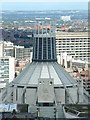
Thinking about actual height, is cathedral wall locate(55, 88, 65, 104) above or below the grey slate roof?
below

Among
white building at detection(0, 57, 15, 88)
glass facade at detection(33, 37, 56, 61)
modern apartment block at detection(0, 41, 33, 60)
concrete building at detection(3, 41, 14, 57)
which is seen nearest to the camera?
glass facade at detection(33, 37, 56, 61)

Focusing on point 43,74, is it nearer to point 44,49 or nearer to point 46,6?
point 44,49

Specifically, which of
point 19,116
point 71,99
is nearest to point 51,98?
point 71,99

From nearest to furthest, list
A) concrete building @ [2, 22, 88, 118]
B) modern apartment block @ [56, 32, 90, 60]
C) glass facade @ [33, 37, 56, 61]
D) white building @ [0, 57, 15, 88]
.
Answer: concrete building @ [2, 22, 88, 118]
glass facade @ [33, 37, 56, 61]
white building @ [0, 57, 15, 88]
modern apartment block @ [56, 32, 90, 60]

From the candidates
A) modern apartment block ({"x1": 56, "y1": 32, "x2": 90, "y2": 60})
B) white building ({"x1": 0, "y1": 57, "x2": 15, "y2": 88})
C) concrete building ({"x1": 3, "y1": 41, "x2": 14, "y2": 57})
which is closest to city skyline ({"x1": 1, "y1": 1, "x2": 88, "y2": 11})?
modern apartment block ({"x1": 56, "y1": 32, "x2": 90, "y2": 60})

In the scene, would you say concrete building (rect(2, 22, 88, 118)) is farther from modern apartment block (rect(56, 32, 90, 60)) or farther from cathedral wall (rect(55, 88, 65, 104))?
modern apartment block (rect(56, 32, 90, 60))

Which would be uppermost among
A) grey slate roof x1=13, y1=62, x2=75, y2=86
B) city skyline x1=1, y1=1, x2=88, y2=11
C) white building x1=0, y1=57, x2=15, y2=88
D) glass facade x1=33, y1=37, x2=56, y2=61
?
city skyline x1=1, y1=1, x2=88, y2=11

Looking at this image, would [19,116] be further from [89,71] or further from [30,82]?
[89,71]
